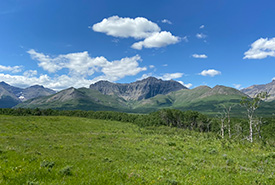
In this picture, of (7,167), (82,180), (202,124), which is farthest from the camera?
(202,124)

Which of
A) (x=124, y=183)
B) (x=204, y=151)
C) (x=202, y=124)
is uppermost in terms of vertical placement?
(x=124, y=183)

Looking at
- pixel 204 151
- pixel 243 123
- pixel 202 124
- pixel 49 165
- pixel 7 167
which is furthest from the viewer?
pixel 202 124

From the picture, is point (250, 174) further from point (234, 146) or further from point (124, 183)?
point (234, 146)

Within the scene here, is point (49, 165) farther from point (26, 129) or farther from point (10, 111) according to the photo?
point (10, 111)

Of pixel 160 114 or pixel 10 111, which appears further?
pixel 160 114

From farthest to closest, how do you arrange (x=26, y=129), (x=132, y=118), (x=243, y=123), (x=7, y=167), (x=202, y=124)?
(x=132, y=118) → (x=202, y=124) → (x=243, y=123) → (x=26, y=129) → (x=7, y=167)

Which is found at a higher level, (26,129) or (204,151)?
(204,151)

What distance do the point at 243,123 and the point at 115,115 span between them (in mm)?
101396

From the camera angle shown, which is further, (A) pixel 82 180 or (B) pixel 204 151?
(B) pixel 204 151

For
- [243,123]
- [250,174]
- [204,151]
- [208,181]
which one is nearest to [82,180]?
[208,181]

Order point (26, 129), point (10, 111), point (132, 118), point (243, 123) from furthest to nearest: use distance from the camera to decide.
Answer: point (132, 118) → point (243, 123) → point (10, 111) → point (26, 129)

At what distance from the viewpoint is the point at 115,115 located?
146 m

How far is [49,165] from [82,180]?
12.2 ft

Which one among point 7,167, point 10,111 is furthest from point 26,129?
point 10,111
